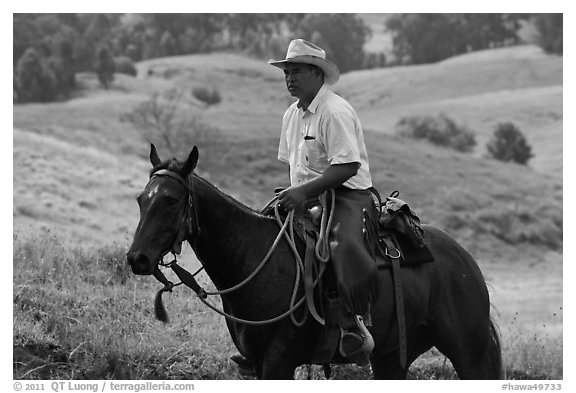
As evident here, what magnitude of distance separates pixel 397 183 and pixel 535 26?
225 feet

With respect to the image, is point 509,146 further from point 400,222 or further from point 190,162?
point 190,162

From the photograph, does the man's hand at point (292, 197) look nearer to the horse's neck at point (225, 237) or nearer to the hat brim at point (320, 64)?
the horse's neck at point (225, 237)

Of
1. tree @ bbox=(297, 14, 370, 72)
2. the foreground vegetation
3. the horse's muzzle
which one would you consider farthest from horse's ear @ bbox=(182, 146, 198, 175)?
tree @ bbox=(297, 14, 370, 72)

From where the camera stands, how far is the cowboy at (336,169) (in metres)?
7.00

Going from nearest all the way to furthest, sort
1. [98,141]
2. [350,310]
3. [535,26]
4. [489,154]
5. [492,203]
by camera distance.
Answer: [350,310]
[492,203]
[98,141]
[489,154]
[535,26]

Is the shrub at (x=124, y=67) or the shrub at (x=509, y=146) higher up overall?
the shrub at (x=124, y=67)

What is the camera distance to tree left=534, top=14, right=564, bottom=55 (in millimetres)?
110938

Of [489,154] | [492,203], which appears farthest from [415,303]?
[489,154]

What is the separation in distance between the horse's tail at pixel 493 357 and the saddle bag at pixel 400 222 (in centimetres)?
106

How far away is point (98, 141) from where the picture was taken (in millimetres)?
62812

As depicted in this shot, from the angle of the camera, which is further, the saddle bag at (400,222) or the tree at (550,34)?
the tree at (550,34)

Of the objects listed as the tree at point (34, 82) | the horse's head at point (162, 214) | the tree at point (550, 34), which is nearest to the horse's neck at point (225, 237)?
the horse's head at point (162, 214)
